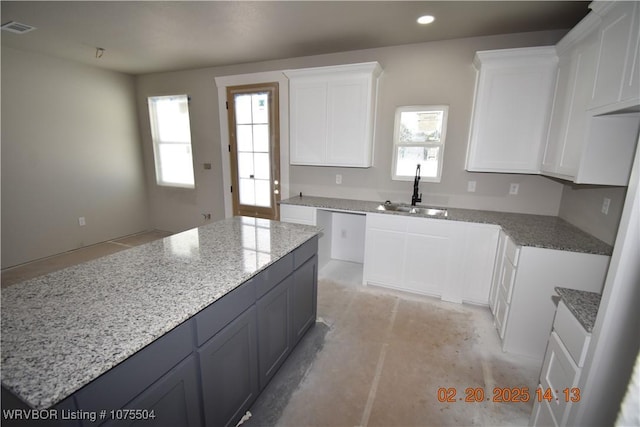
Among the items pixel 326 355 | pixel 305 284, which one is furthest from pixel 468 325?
pixel 305 284

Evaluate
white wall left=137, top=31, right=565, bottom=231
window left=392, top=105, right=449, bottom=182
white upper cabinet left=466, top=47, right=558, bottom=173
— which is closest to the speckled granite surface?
white upper cabinet left=466, top=47, right=558, bottom=173

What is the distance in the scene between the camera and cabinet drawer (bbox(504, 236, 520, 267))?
82.0 inches

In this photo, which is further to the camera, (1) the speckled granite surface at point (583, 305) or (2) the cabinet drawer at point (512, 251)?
(2) the cabinet drawer at point (512, 251)

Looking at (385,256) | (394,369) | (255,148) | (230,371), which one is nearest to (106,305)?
(230,371)

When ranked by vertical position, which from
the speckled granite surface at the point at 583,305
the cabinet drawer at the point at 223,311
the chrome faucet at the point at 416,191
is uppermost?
the chrome faucet at the point at 416,191

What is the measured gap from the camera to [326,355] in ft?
6.97

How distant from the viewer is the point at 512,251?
2195 millimetres

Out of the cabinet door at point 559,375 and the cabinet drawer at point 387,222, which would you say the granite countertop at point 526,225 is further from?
the cabinet door at point 559,375

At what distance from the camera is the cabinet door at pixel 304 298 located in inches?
79.0

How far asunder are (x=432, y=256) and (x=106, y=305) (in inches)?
103

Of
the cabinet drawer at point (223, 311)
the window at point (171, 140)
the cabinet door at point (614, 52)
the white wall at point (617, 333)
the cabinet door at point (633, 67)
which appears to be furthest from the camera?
the window at point (171, 140)

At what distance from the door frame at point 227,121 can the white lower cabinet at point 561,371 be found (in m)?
3.23

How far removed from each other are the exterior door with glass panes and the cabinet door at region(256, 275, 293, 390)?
236 cm

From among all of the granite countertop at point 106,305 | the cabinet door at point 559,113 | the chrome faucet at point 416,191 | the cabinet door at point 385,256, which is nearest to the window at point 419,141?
the chrome faucet at point 416,191
